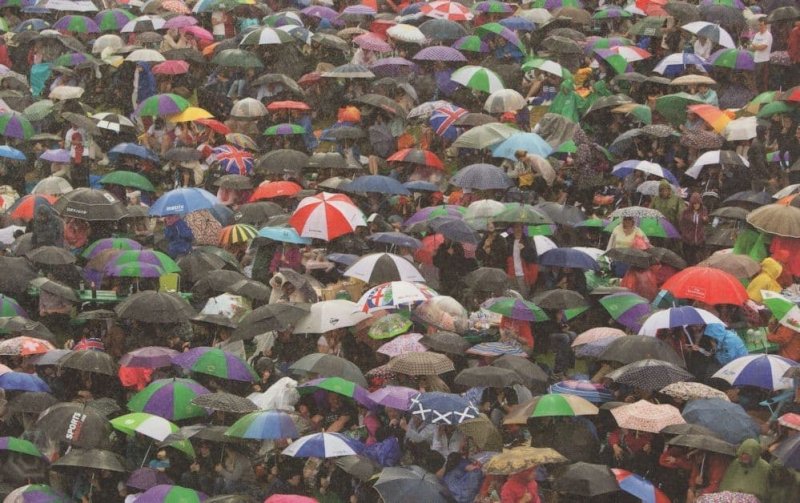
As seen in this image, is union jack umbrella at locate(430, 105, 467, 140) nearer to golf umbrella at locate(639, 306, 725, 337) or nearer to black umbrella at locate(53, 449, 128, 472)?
golf umbrella at locate(639, 306, 725, 337)

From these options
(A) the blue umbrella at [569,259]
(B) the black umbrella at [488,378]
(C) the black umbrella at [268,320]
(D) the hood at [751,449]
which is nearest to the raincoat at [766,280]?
(A) the blue umbrella at [569,259]

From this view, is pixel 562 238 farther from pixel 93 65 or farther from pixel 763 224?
pixel 93 65

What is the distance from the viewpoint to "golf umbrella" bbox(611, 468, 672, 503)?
14.9 meters

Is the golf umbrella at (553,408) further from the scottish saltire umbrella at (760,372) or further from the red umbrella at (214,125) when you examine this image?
the red umbrella at (214,125)

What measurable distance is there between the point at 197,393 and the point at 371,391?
5.95 ft

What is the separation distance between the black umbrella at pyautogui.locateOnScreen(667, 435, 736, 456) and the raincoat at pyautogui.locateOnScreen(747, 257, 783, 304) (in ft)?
15.0

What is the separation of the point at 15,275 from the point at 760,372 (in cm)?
886

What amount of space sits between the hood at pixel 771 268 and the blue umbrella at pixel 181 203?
23.8 feet

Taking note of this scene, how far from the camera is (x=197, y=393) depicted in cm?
1708

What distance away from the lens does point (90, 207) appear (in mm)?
21609

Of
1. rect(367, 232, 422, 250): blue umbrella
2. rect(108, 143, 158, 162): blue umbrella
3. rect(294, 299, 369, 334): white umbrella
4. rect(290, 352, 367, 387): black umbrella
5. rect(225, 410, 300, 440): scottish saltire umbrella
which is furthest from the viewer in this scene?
rect(108, 143, 158, 162): blue umbrella

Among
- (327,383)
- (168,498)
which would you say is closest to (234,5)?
(327,383)

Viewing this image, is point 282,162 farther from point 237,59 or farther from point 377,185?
point 237,59

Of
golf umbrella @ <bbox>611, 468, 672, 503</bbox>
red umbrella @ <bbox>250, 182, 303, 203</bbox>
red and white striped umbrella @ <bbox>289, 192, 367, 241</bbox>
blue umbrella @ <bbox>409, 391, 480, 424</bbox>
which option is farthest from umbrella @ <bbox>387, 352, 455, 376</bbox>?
red umbrella @ <bbox>250, 182, 303, 203</bbox>
